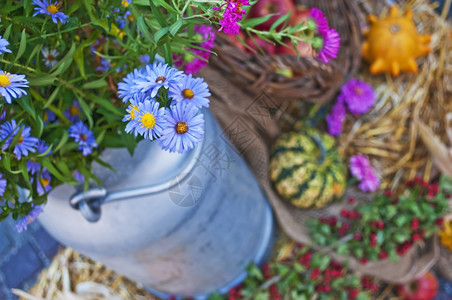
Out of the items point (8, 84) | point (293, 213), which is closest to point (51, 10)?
point (8, 84)

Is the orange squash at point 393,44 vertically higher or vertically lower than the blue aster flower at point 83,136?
lower

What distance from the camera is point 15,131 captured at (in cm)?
51

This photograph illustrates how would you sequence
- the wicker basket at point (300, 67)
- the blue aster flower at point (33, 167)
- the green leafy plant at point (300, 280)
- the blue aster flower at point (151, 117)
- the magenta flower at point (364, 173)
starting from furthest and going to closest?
1. the magenta flower at point (364, 173)
2. the green leafy plant at point (300, 280)
3. the wicker basket at point (300, 67)
4. the blue aster flower at point (33, 167)
5. the blue aster flower at point (151, 117)

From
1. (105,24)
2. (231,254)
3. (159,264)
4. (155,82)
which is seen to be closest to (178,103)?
(155,82)

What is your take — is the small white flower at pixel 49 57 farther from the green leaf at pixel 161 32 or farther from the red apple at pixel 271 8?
the red apple at pixel 271 8

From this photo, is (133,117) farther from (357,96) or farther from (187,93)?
(357,96)

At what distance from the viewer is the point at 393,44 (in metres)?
1.32

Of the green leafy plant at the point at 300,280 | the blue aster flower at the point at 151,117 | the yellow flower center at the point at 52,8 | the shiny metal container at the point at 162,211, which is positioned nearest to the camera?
the blue aster flower at the point at 151,117

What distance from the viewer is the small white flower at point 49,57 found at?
57 cm

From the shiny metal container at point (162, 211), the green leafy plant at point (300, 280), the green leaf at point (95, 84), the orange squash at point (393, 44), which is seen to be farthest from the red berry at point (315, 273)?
the green leaf at point (95, 84)

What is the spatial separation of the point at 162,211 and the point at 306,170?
0.55 meters

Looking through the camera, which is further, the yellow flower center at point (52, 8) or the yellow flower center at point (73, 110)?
the yellow flower center at point (73, 110)

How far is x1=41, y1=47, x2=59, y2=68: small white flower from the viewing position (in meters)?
0.57

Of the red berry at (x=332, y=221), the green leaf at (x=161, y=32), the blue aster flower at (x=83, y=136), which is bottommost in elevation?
the red berry at (x=332, y=221)
